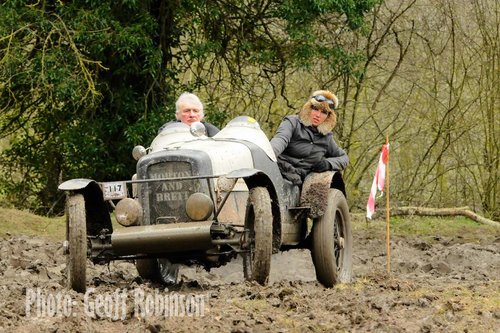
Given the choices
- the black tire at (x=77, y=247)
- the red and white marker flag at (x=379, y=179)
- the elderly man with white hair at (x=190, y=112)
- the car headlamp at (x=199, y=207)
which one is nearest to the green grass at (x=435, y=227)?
the red and white marker flag at (x=379, y=179)

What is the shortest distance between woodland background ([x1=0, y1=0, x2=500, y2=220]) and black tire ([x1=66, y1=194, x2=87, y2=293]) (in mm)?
7854

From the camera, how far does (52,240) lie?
1484cm

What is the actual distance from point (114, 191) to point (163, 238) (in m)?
0.76

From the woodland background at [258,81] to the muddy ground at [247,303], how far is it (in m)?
5.88

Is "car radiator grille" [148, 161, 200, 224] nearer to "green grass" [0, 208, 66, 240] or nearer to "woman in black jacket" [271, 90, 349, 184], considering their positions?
"woman in black jacket" [271, 90, 349, 184]

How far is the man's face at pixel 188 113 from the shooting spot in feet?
33.7

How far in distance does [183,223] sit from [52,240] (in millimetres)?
6663

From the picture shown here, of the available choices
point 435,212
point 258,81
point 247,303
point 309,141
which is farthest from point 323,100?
point 258,81

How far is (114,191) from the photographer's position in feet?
29.3

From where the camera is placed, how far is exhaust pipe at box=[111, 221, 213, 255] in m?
8.35

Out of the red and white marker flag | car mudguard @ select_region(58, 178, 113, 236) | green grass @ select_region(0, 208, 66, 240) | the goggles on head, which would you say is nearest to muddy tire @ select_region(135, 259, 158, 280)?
car mudguard @ select_region(58, 178, 113, 236)

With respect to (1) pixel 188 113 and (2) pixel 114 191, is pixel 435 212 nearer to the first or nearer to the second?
(1) pixel 188 113

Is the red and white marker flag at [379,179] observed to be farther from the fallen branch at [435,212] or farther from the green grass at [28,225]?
the fallen branch at [435,212]

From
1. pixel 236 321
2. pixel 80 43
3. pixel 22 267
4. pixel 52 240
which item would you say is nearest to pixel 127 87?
pixel 80 43
